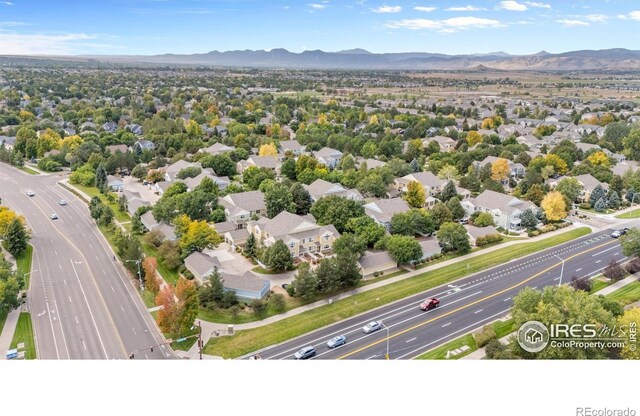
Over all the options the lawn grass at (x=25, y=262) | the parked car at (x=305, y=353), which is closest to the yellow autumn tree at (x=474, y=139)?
the parked car at (x=305, y=353)

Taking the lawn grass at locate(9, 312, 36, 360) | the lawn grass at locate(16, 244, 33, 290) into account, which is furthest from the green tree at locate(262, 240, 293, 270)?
the lawn grass at locate(16, 244, 33, 290)

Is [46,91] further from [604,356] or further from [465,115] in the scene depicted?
[604,356]

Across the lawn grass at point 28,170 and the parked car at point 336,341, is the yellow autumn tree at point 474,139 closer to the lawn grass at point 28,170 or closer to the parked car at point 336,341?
the parked car at point 336,341

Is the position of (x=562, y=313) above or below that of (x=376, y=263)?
above

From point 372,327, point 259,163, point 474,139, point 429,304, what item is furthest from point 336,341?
point 474,139

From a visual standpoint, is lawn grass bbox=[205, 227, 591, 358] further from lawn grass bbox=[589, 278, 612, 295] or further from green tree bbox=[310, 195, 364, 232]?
green tree bbox=[310, 195, 364, 232]

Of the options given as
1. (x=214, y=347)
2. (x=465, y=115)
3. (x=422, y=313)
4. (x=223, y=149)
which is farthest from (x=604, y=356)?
(x=465, y=115)

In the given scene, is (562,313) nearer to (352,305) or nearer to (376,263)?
(352,305)
